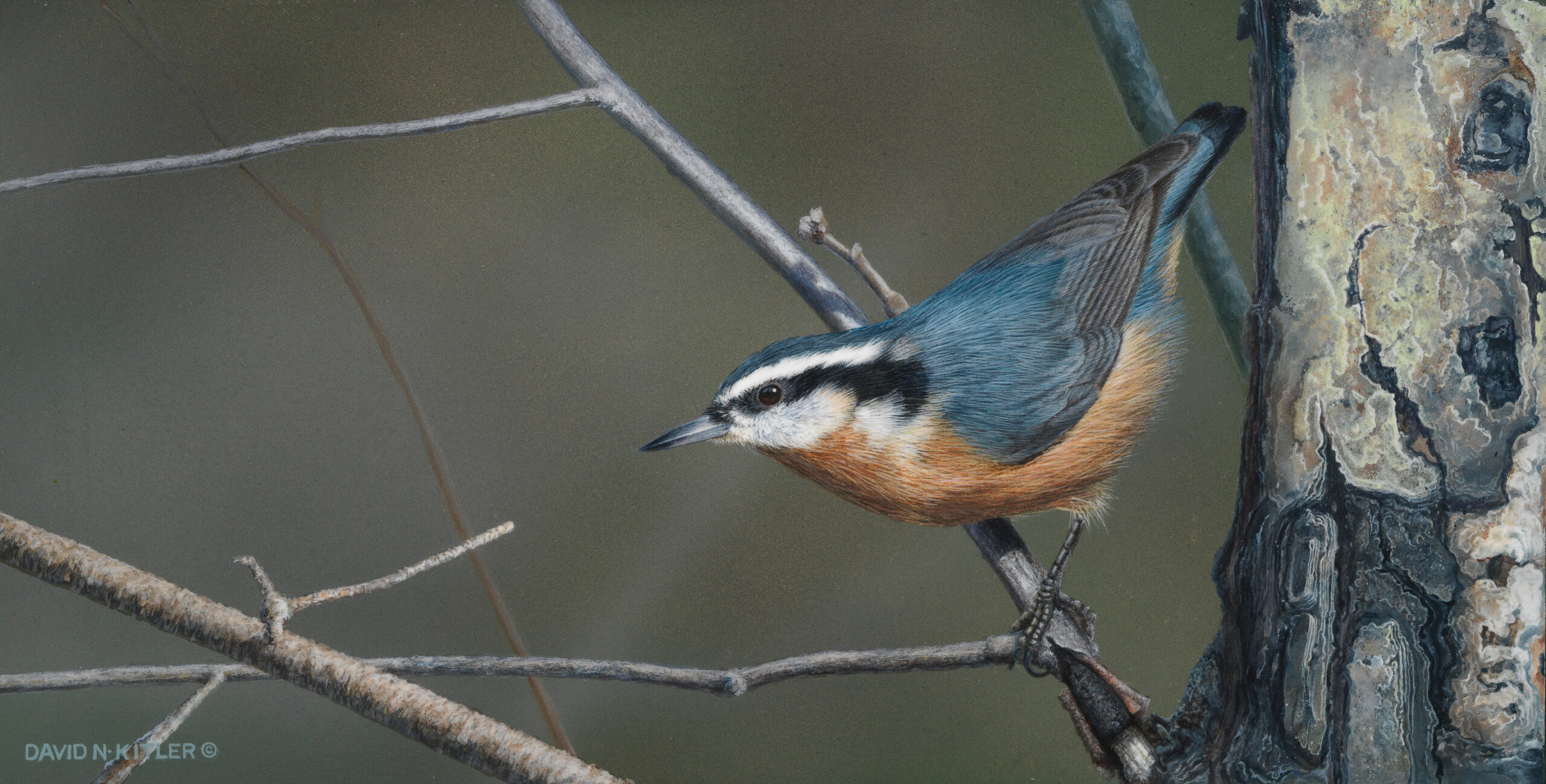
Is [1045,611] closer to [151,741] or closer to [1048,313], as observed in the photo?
[1048,313]

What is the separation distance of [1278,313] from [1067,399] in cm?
29

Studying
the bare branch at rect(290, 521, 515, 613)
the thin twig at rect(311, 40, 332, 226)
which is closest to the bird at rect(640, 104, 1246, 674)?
the bare branch at rect(290, 521, 515, 613)

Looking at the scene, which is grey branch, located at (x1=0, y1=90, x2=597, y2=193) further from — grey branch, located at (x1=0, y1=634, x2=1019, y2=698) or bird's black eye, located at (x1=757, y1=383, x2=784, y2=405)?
grey branch, located at (x1=0, y1=634, x2=1019, y2=698)

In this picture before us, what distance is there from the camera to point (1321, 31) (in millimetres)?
735

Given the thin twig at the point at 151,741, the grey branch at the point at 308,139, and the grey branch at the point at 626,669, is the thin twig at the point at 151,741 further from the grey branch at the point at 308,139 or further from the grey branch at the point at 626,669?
the grey branch at the point at 308,139

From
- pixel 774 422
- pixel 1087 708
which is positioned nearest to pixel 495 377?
pixel 774 422

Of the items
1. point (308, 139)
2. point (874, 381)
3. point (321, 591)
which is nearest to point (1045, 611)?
point (874, 381)

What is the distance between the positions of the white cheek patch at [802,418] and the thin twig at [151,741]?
0.64 metres

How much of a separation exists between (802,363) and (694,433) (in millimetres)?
144

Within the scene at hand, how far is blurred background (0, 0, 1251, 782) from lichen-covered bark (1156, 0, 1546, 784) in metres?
0.32

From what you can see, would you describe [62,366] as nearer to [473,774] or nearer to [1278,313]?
[473,774]

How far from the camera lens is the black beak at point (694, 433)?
1.01 metres

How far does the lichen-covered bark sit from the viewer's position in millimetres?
698

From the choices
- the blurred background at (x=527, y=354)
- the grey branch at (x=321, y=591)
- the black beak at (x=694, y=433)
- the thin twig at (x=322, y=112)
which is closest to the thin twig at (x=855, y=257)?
the blurred background at (x=527, y=354)
